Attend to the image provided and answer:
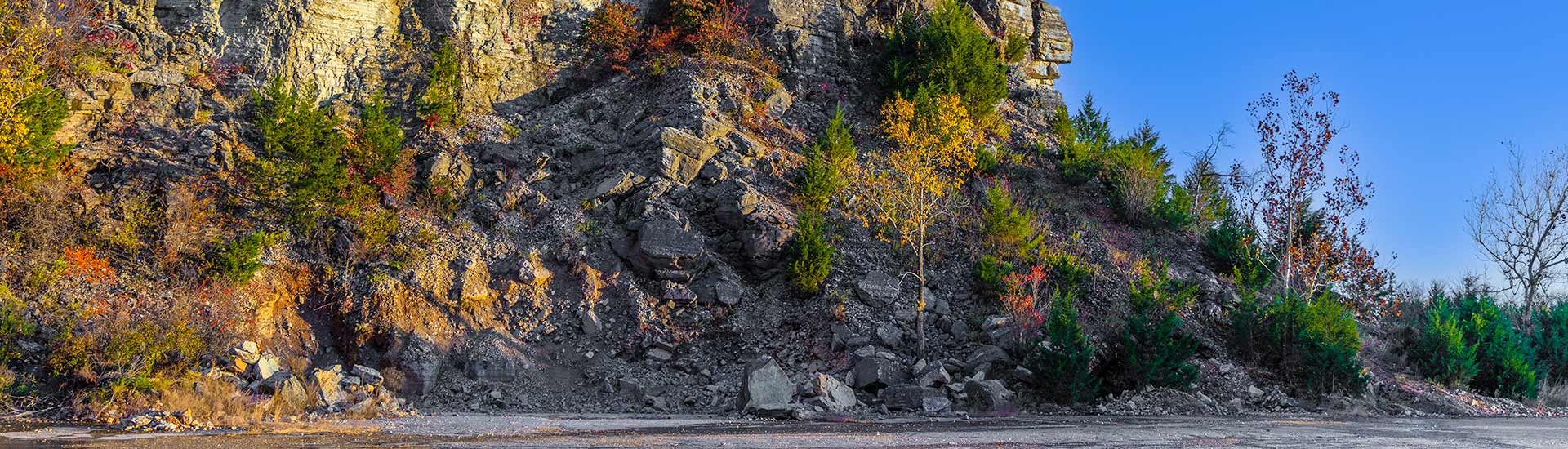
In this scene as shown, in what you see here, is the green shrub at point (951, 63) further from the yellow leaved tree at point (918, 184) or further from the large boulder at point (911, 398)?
the large boulder at point (911, 398)

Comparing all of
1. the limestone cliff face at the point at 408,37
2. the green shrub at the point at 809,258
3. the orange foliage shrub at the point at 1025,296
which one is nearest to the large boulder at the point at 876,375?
the green shrub at the point at 809,258

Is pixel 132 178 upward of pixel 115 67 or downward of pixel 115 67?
downward

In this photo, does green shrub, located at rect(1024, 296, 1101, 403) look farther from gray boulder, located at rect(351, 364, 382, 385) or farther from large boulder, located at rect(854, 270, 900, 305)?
gray boulder, located at rect(351, 364, 382, 385)

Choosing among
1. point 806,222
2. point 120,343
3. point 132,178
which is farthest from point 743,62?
point 120,343

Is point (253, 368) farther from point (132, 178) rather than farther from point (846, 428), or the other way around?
point (846, 428)

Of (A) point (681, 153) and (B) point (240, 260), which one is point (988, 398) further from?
(B) point (240, 260)

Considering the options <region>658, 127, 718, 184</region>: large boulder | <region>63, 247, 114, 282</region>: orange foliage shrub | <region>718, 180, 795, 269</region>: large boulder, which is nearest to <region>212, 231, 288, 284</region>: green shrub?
<region>63, 247, 114, 282</region>: orange foliage shrub

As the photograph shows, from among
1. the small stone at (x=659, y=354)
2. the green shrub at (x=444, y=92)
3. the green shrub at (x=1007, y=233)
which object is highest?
the green shrub at (x=444, y=92)
